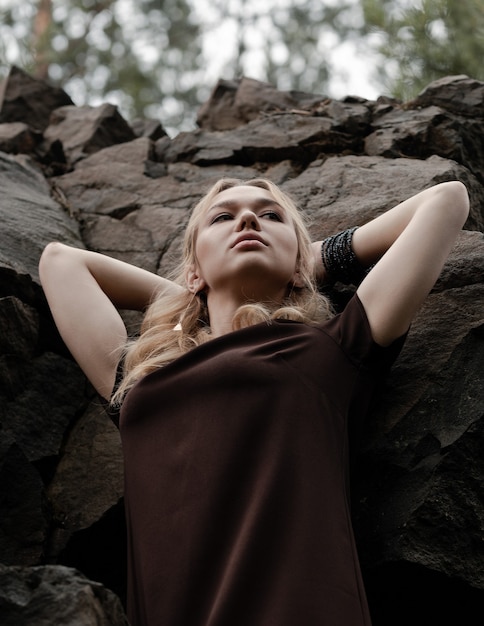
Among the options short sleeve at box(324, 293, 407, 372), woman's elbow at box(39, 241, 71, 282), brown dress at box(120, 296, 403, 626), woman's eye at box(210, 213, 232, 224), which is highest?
woman's eye at box(210, 213, 232, 224)

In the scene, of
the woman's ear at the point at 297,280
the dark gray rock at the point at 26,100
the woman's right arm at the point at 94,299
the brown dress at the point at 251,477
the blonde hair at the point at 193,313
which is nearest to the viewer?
the brown dress at the point at 251,477

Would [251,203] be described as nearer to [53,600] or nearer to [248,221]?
[248,221]

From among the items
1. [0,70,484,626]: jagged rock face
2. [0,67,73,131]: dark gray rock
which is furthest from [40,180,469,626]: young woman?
[0,67,73,131]: dark gray rock

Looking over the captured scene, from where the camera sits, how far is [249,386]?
217 cm

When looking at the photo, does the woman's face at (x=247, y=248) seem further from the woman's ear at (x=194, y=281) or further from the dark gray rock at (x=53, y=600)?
the dark gray rock at (x=53, y=600)

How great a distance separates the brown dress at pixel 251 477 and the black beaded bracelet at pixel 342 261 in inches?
15.2

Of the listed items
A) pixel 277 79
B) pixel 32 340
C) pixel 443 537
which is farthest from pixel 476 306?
pixel 277 79

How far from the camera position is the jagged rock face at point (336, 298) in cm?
232

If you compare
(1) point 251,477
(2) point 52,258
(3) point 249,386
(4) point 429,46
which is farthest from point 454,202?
(4) point 429,46

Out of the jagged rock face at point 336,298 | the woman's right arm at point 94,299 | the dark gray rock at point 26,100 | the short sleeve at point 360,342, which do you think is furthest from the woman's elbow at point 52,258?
the dark gray rock at point 26,100

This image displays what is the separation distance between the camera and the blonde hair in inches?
96.0

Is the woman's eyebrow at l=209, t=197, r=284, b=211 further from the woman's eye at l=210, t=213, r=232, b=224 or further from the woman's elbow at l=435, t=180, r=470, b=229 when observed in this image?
the woman's elbow at l=435, t=180, r=470, b=229

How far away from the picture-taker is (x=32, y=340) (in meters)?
2.89

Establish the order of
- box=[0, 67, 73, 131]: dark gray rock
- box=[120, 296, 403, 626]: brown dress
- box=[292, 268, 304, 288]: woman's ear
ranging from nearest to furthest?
box=[120, 296, 403, 626]: brown dress
box=[292, 268, 304, 288]: woman's ear
box=[0, 67, 73, 131]: dark gray rock
